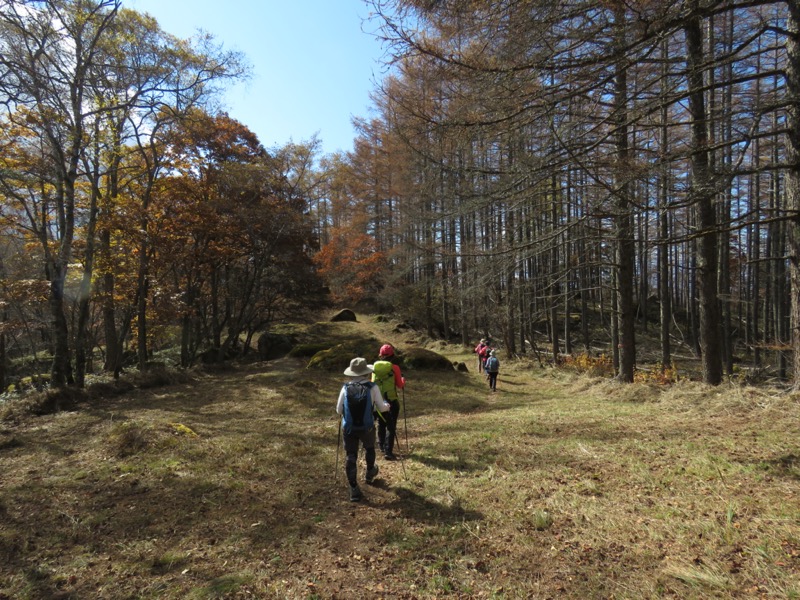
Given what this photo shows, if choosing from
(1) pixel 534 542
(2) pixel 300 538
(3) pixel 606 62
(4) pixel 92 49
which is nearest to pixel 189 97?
(4) pixel 92 49

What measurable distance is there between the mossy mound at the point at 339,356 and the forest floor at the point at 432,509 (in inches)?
281

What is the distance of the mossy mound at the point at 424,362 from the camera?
15625 mm

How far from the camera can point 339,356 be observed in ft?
50.9

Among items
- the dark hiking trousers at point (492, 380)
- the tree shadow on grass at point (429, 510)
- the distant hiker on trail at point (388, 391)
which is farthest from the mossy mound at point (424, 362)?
the tree shadow on grass at point (429, 510)

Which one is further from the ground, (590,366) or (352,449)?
(352,449)

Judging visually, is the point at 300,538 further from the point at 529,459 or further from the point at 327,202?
the point at 327,202

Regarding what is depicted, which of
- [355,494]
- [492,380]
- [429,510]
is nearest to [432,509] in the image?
[429,510]

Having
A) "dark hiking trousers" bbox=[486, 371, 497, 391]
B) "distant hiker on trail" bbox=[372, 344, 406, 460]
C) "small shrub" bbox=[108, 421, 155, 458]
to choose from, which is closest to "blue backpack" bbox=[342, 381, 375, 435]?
"distant hiker on trail" bbox=[372, 344, 406, 460]

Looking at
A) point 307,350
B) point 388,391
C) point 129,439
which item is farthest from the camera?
point 307,350

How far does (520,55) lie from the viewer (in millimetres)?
4914

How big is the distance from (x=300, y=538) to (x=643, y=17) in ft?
20.3

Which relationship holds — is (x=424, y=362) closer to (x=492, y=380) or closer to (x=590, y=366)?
(x=492, y=380)

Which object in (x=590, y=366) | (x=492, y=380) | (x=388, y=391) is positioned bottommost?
(x=492, y=380)

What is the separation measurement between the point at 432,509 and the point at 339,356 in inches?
457
